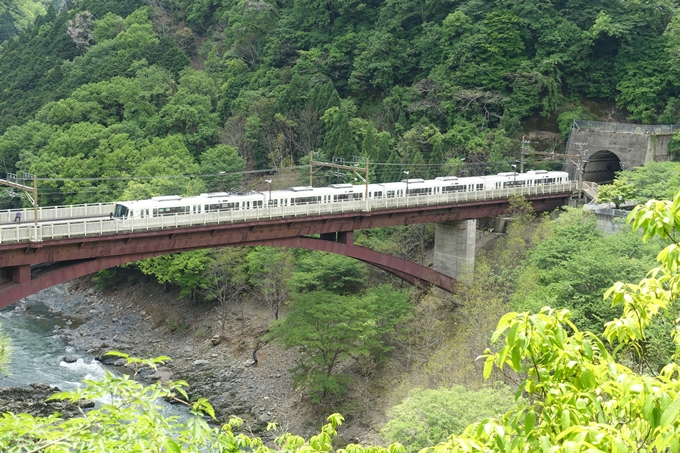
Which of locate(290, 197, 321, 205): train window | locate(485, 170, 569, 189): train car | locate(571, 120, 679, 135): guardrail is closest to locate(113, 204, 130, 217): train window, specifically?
locate(290, 197, 321, 205): train window

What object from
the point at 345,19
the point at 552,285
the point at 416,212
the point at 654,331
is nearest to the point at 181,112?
the point at 345,19

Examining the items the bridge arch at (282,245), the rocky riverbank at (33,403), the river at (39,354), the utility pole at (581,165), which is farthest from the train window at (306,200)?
the utility pole at (581,165)

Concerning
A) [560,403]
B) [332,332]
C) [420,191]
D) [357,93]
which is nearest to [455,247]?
[420,191]

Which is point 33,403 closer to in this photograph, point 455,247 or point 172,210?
point 172,210

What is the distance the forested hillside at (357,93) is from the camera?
5469 cm

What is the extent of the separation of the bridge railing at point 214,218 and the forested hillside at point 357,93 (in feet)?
25.4

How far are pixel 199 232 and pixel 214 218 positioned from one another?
860 mm

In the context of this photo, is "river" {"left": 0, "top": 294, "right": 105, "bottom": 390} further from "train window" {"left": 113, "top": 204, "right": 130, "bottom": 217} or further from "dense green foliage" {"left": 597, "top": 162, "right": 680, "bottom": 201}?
"dense green foliage" {"left": 597, "top": 162, "right": 680, "bottom": 201}

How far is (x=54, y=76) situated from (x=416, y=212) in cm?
5528

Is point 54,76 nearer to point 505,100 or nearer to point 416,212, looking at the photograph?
point 505,100

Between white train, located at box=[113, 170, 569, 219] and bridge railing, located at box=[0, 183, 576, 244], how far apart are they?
2.96 ft

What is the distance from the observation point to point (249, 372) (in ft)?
129

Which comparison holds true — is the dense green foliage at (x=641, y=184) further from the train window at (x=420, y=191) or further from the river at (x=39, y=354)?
the river at (x=39, y=354)

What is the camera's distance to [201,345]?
43.7 meters
